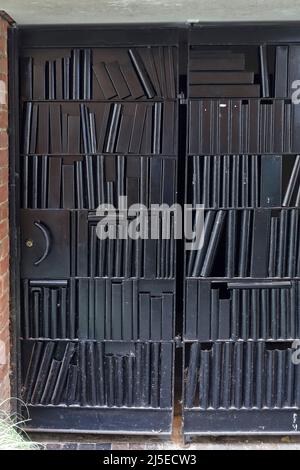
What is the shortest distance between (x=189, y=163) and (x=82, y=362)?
60.1 inches

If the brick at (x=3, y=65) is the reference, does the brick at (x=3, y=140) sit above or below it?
below

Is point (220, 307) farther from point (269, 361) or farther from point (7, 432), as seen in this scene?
point (7, 432)

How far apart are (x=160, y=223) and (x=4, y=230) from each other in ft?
3.30

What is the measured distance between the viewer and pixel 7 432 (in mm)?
2957

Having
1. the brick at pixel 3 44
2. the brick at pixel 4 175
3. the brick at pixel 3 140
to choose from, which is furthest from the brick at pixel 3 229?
the brick at pixel 3 44

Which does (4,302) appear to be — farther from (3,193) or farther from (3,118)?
(3,118)

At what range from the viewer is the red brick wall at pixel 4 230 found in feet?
10.8

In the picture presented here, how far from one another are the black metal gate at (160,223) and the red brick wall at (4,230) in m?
0.14

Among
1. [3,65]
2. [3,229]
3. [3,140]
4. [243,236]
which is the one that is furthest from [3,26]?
[243,236]

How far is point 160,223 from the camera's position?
3.49 metres

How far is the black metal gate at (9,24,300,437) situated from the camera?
11.2 ft

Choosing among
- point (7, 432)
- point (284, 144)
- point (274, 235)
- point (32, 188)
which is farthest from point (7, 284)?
point (284, 144)

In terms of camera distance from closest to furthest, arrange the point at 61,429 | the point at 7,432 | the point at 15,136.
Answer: the point at 7,432 → the point at 15,136 → the point at 61,429
